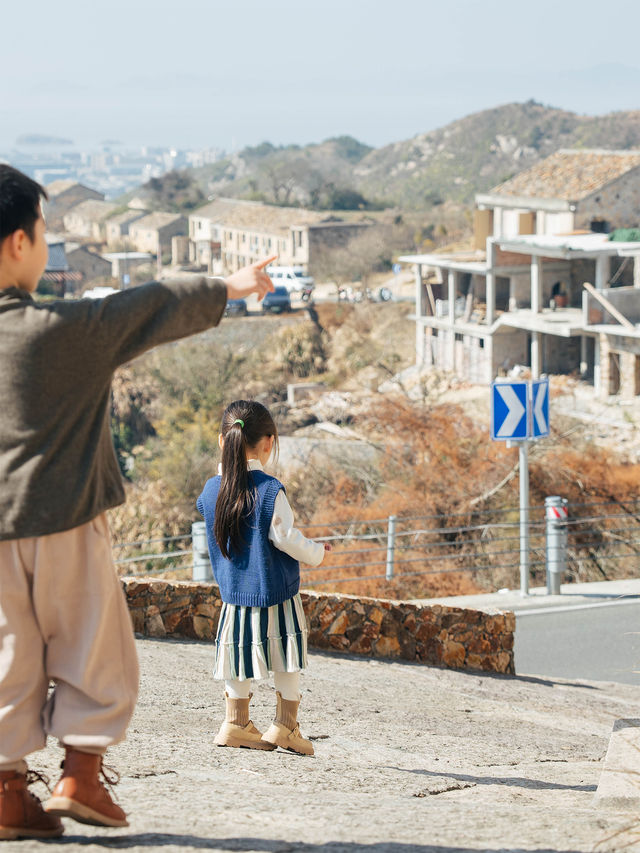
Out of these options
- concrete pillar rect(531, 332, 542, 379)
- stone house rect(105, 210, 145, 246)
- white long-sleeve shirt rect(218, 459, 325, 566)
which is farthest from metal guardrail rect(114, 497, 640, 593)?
stone house rect(105, 210, 145, 246)

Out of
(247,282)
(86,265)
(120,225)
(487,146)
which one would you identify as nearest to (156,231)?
(120,225)

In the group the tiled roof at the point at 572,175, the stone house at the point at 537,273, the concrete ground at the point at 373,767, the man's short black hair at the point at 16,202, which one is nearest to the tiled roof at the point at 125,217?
the stone house at the point at 537,273

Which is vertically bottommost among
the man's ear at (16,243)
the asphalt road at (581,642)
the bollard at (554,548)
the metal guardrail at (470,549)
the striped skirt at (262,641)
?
the metal guardrail at (470,549)

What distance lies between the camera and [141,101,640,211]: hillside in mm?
122750

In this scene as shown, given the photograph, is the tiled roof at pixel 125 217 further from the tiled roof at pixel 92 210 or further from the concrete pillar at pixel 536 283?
the concrete pillar at pixel 536 283

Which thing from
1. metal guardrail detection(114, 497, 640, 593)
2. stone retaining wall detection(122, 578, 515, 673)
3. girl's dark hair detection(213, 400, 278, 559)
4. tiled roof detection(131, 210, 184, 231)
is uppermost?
tiled roof detection(131, 210, 184, 231)

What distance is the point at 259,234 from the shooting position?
3103 inches

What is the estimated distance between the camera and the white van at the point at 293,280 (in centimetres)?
6594

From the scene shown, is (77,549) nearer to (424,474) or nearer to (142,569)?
(142,569)

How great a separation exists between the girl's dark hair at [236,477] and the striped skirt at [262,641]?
0.28 m

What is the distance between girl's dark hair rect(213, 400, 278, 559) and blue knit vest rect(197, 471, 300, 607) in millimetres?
33

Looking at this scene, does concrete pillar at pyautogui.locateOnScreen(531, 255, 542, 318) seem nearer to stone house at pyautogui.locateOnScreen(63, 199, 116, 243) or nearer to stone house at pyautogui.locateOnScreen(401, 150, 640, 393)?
stone house at pyautogui.locateOnScreen(401, 150, 640, 393)

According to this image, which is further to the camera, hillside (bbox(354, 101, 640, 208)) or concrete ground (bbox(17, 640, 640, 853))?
hillside (bbox(354, 101, 640, 208))

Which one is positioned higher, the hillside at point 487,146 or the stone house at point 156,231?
the hillside at point 487,146
